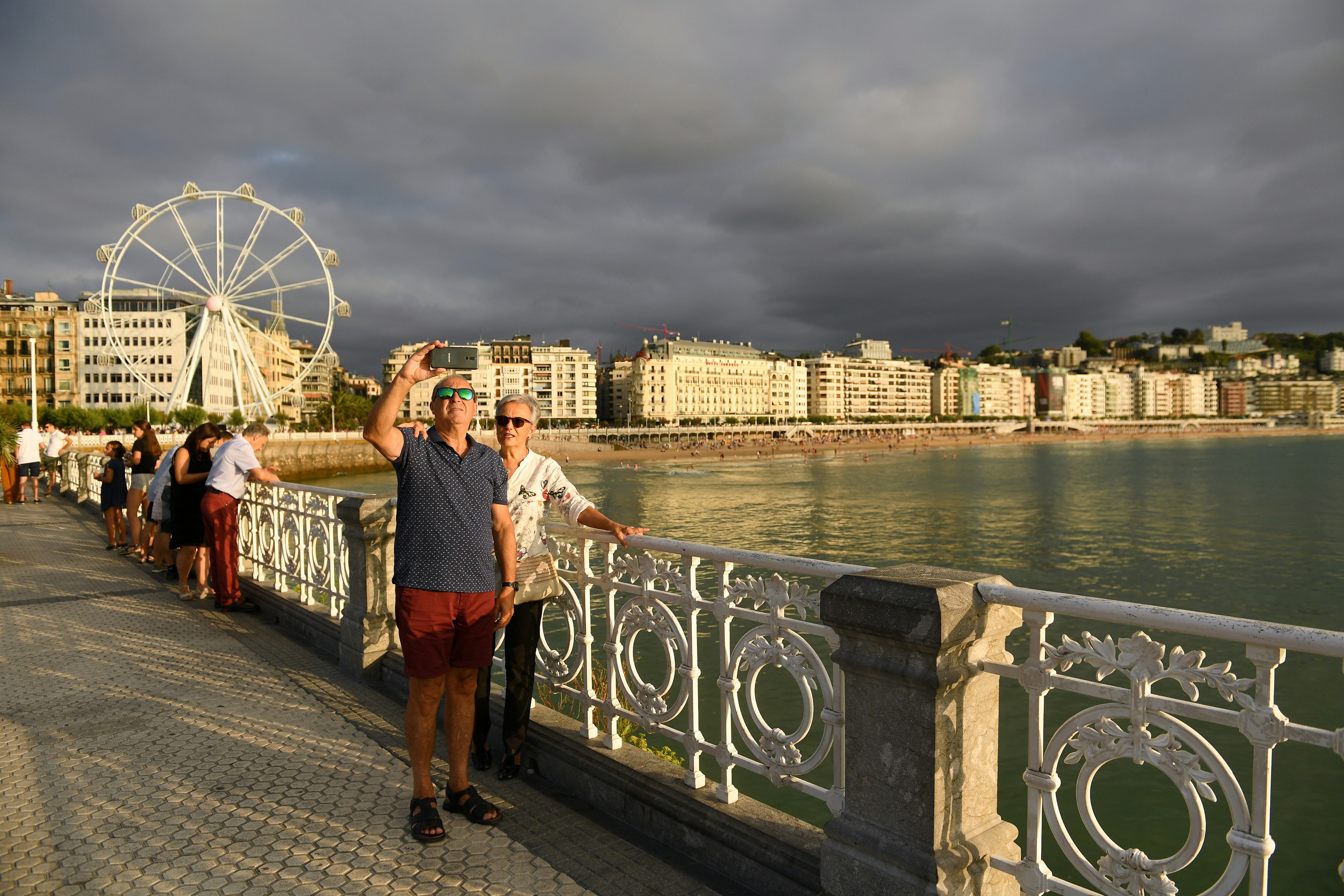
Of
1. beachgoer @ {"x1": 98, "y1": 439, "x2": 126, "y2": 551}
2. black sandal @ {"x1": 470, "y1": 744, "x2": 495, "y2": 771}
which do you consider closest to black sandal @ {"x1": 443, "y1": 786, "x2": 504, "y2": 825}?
black sandal @ {"x1": 470, "y1": 744, "x2": 495, "y2": 771}

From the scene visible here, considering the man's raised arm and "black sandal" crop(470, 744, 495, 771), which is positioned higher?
the man's raised arm

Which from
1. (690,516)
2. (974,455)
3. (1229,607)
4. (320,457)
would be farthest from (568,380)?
(1229,607)

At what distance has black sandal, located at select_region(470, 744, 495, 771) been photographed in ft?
13.6

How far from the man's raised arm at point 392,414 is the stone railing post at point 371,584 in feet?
6.78

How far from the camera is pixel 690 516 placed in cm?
3897

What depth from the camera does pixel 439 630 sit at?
3.43 meters

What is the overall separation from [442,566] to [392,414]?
69cm

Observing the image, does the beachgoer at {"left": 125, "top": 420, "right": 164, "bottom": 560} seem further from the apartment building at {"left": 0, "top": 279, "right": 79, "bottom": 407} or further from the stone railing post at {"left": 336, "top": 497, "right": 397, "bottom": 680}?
the apartment building at {"left": 0, "top": 279, "right": 79, "bottom": 407}

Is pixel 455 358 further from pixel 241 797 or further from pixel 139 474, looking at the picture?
pixel 139 474

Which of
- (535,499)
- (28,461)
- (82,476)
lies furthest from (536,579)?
(82,476)

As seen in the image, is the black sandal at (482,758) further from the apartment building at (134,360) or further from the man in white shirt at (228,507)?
the apartment building at (134,360)

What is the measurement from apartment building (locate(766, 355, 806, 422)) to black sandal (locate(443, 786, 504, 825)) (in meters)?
182

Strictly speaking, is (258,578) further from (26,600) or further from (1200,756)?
(1200,756)

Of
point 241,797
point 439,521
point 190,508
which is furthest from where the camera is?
point 190,508
